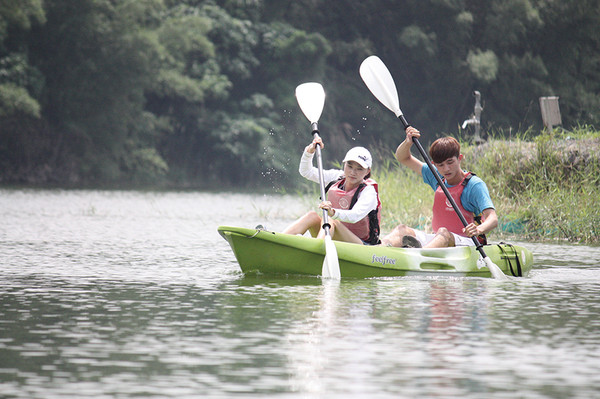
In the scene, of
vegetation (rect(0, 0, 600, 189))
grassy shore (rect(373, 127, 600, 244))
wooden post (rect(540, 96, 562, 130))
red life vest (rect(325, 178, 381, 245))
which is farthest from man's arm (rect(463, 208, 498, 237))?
vegetation (rect(0, 0, 600, 189))

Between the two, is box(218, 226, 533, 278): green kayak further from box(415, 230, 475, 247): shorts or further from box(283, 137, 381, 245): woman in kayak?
box(283, 137, 381, 245): woman in kayak

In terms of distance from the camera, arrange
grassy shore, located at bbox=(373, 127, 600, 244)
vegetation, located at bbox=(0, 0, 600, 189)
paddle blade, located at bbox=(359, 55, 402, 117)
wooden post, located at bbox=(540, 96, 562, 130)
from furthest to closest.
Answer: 1. vegetation, located at bbox=(0, 0, 600, 189)
2. wooden post, located at bbox=(540, 96, 562, 130)
3. grassy shore, located at bbox=(373, 127, 600, 244)
4. paddle blade, located at bbox=(359, 55, 402, 117)

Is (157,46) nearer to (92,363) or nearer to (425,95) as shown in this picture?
(425,95)

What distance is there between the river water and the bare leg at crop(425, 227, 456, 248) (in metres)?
0.27

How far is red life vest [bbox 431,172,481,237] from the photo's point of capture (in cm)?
821

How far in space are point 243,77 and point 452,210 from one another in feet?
90.3

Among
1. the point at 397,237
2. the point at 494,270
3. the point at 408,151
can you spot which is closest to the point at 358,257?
the point at 397,237

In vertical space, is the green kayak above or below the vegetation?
below

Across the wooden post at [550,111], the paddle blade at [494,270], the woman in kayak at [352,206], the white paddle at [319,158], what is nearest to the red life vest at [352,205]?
the woman in kayak at [352,206]

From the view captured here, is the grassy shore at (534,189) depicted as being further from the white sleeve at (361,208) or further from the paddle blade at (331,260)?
the paddle blade at (331,260)

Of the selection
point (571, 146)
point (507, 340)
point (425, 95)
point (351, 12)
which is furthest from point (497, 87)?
point (507, 340)

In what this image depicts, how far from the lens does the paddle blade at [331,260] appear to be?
771 cm

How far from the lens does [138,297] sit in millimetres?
6707

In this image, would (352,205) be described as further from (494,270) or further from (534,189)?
(534,189)
